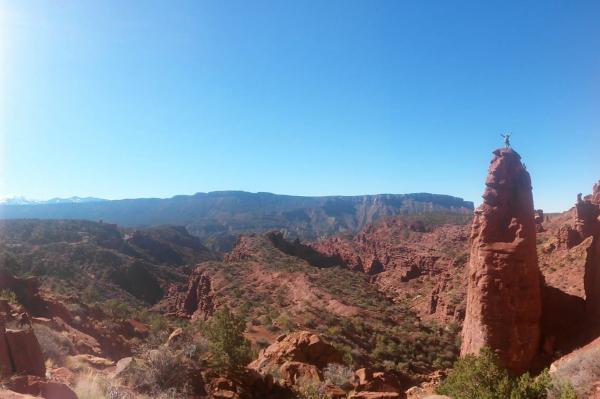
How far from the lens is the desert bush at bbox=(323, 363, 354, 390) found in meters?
15.3

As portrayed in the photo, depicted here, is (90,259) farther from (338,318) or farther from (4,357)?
(4,357)

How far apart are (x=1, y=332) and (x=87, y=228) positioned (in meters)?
101

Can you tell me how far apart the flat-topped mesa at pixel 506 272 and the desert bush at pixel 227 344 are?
32.0 feet

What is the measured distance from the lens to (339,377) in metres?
15.6

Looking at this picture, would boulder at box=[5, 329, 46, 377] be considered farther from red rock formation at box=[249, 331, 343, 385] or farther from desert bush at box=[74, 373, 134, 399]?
red rock formation at box=[249, 331, 343, 385]

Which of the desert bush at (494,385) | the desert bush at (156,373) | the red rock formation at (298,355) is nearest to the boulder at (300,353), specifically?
the red rock formation at (298,355)

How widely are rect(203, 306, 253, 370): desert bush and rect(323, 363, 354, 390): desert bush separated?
3.23 metres

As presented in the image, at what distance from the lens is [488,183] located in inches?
749

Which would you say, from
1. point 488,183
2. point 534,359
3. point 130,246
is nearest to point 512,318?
point 534,359

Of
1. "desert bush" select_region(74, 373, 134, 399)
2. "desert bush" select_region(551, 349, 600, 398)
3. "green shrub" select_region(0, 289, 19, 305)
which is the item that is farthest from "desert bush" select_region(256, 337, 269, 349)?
"desert bush" select_region(551, 349, 600, 398)

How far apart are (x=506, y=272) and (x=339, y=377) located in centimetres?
815

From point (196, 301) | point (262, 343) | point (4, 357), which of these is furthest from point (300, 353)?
point (196, 301)

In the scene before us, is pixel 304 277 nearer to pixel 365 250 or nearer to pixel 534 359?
pixel 534 359

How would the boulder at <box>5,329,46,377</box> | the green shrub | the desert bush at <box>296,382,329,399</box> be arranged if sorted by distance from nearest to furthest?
the boulder at <box>5,329,46,377</box> < the desert bush at <box>296,382,329,399</box> < the green shrub
